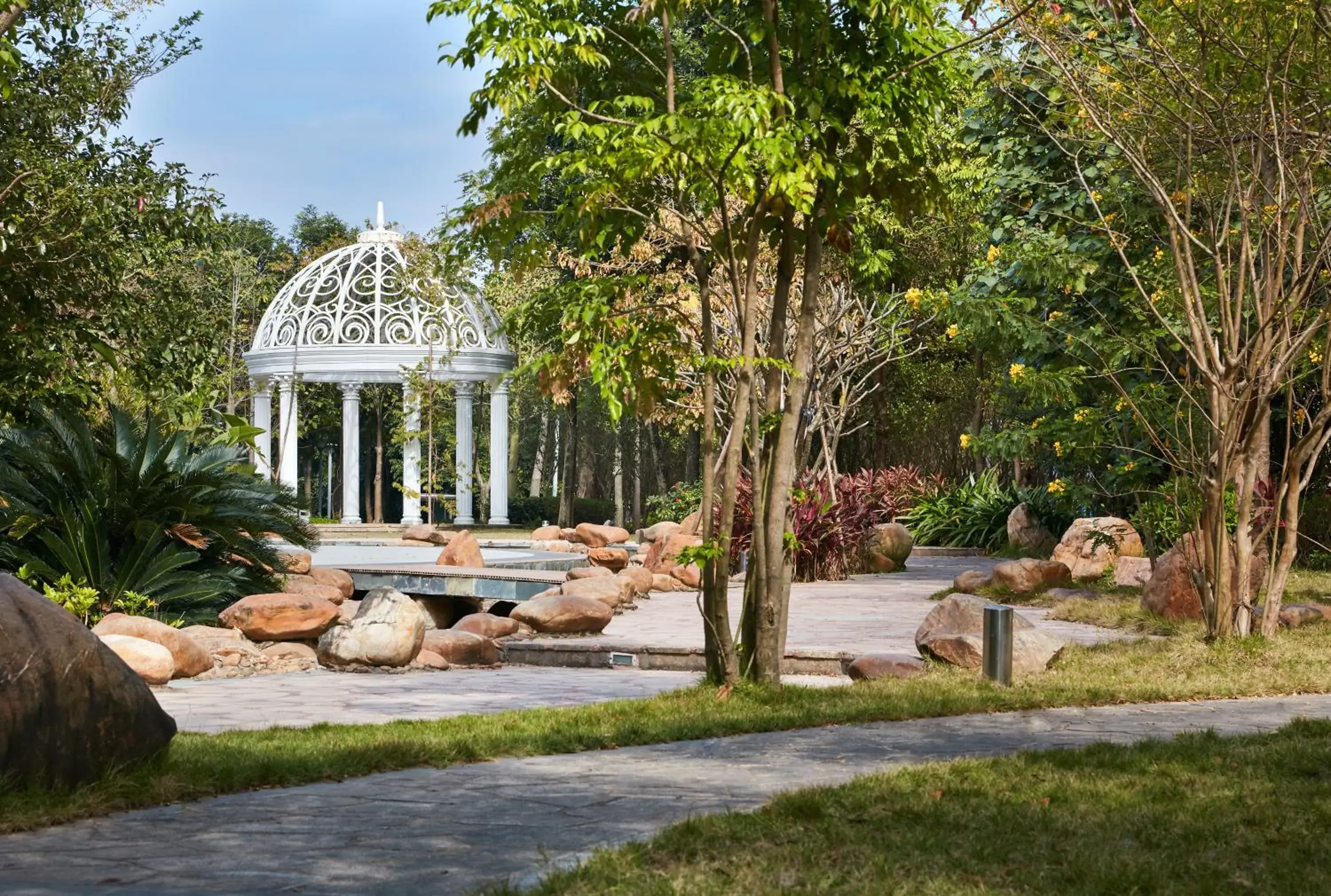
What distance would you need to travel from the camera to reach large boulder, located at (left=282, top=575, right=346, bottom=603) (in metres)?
15.8

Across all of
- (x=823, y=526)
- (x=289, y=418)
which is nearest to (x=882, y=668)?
(x=823, y=526)

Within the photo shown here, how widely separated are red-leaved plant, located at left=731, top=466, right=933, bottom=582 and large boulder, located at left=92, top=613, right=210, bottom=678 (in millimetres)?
8688

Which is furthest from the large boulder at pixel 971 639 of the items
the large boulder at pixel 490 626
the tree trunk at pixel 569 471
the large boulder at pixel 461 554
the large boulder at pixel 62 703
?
the tree trunk at pixel 569 471

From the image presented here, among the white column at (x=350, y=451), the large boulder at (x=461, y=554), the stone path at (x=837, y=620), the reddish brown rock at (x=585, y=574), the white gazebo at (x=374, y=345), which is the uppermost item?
the white gazebo at (x=374, y=345)

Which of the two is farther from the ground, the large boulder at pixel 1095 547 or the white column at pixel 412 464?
the white column at pixel 412 464

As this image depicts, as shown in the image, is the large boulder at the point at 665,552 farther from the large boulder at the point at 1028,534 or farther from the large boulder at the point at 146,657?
the large boulder at the point at 146,657

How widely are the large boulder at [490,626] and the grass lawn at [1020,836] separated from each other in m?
7.39

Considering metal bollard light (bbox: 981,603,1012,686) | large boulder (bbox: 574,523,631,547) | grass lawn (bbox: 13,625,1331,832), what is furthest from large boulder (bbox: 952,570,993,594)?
large boulder (bbox: 574,523,631,547)

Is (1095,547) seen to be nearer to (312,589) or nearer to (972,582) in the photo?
(972,582)

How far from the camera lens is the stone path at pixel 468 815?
463 cm

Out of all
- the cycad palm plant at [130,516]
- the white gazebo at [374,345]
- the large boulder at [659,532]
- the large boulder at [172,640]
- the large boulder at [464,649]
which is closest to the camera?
the large boulder at [172,640]

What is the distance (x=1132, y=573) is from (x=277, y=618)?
9413 millimetres

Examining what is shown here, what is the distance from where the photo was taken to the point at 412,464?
3509cm

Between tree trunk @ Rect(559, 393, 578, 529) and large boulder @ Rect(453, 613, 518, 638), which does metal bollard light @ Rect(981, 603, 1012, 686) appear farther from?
tree trunk @ Rect(559, 393, 578, 529)
